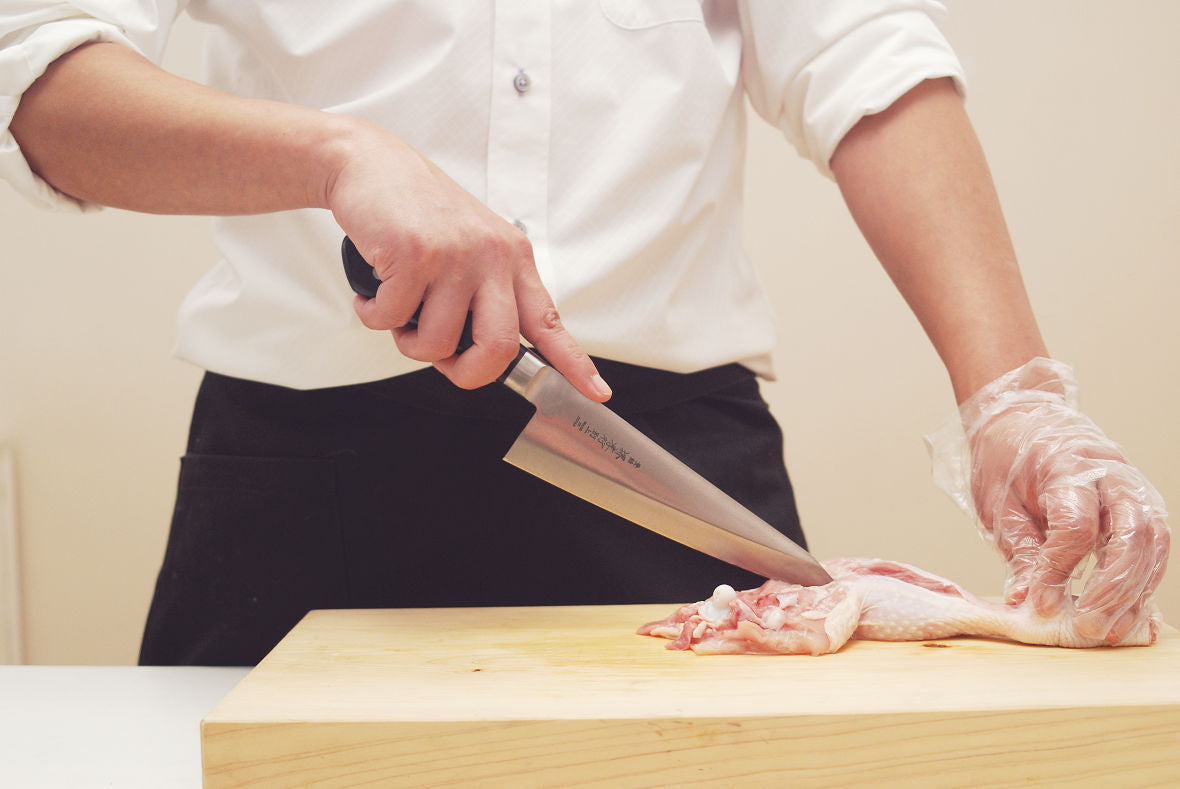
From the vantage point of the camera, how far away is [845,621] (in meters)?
0.95

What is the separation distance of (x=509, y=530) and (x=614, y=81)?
1.68 ft

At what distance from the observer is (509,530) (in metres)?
1.14

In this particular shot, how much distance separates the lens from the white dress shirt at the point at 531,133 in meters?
1.04

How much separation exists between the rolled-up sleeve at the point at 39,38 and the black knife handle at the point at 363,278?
0.31m

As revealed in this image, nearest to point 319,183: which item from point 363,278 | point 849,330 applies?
point 363,278

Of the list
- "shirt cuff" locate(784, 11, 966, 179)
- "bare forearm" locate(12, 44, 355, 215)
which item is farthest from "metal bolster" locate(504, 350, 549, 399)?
"shirt cuff" locate(784, 11, 966, 179)

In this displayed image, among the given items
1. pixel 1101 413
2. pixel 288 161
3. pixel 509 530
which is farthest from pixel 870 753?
pixel 1101 413

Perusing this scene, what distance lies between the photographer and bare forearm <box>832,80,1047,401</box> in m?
1.11

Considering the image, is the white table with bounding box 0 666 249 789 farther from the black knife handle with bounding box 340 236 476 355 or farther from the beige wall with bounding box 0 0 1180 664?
the beige wall with bounding box 0 0 1180 664

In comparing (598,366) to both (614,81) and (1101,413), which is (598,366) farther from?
(1101,413)

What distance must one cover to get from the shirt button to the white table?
69 centimetres

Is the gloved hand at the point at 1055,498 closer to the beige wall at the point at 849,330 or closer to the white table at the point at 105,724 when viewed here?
the white table at the point at 105,724

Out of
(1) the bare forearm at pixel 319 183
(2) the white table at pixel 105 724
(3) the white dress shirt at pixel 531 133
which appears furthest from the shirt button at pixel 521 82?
(2) the white table at pixel 105 724

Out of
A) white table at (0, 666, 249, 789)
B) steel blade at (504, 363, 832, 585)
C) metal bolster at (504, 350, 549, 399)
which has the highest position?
metal bolster at (504, 350, 549, 399)
